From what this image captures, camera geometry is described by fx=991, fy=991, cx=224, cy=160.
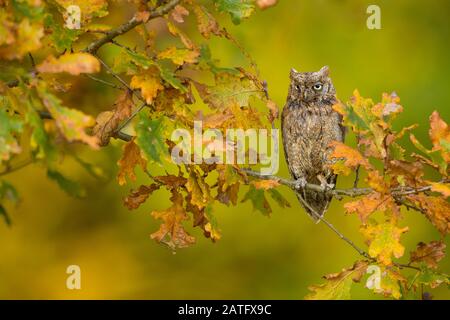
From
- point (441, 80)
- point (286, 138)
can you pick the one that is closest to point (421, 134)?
point (441, 80)

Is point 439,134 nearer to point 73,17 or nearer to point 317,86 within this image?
point 73,17

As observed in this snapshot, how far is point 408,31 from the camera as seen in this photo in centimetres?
696

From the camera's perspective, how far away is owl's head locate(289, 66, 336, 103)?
4895 mm

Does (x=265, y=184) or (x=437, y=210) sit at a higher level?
(x=265, y=184)

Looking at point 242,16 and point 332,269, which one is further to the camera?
point 332,269

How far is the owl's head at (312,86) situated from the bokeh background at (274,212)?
147 cm

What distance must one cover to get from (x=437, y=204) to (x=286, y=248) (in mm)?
3638

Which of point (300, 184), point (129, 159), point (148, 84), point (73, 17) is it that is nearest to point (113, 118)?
point (129, 159)

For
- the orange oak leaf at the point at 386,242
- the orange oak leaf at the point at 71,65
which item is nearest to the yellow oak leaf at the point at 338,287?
the orange oak leaf at the point at 386,242

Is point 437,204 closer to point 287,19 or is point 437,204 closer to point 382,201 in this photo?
point 382,201

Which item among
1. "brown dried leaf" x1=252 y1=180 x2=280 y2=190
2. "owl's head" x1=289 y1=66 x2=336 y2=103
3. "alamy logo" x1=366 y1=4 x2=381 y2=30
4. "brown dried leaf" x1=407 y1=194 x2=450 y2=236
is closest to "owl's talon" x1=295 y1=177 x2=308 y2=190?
"brown dried leaf" x1=252 y1=180 x2=280 y2=190

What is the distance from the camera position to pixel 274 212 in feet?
22.6

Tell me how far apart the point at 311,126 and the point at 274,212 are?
2.04 meters

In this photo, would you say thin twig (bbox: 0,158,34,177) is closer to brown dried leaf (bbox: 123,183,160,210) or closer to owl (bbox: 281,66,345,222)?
brown dried leaf (bbox: 123,183,160,210)
